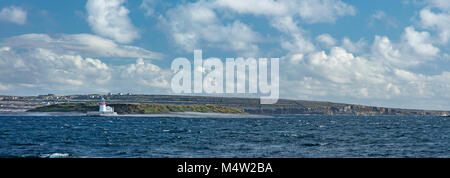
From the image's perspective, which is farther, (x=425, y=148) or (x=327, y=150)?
(x=425, y=148)

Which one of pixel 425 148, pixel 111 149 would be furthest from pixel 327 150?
pixel 111 149
